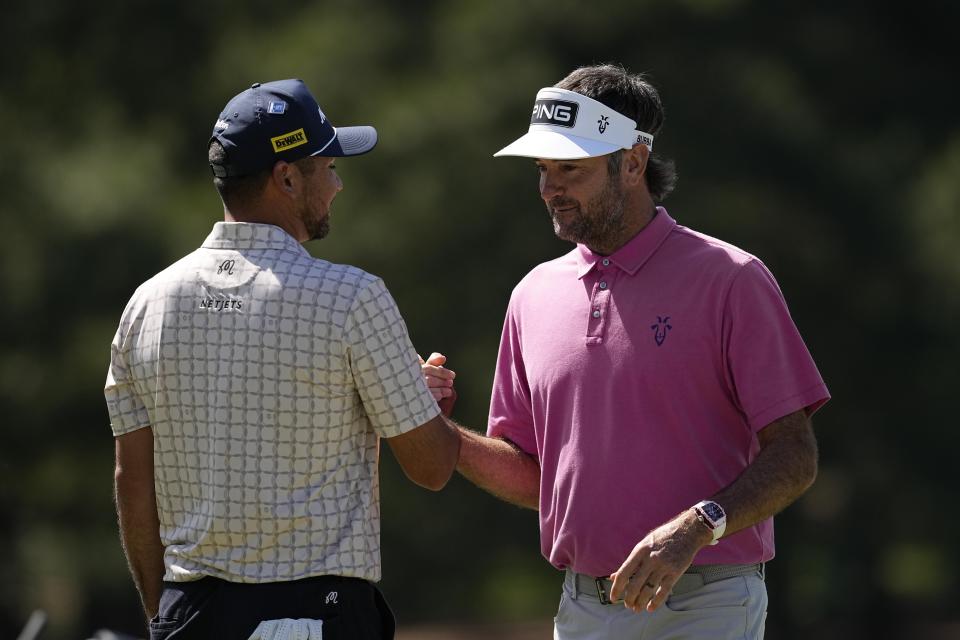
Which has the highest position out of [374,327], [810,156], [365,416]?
[374,327]

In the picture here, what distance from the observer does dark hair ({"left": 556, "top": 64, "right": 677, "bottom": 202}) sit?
351cm

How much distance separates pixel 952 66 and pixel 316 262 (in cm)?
1054

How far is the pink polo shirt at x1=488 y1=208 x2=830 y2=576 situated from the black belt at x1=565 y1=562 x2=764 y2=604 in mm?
23

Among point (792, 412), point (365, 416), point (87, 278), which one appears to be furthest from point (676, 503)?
point (87, 278)

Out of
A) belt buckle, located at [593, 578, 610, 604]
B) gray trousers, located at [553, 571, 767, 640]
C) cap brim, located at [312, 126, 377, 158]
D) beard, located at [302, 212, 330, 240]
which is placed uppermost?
cap brim, located at [312, 126, 377, 158]

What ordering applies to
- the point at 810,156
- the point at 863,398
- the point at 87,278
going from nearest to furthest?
1. the point at 87,278
2. the point at 810,156
3. the point at 863,398

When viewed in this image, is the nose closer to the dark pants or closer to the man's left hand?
the man's left hand

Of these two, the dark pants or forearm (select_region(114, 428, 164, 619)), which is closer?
the dark pants

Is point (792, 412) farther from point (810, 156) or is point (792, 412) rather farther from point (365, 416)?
point (810, 156)

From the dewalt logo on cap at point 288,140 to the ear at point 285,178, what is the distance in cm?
3

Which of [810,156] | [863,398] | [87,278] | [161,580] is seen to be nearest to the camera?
[161,580]

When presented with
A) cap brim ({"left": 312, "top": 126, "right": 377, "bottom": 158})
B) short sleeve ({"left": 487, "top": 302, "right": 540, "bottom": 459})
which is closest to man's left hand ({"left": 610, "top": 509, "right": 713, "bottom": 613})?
short sleeve ({"left": 487, "top": 302, "right": 540, "bottom": 459})

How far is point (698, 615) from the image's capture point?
320cm

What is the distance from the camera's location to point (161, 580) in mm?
3113
